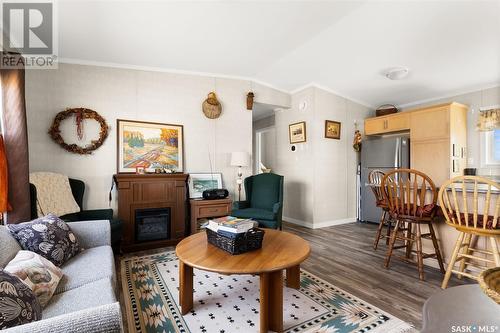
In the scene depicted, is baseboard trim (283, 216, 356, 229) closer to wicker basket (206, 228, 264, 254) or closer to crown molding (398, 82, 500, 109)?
crown molding (398, 82, 500, 109)

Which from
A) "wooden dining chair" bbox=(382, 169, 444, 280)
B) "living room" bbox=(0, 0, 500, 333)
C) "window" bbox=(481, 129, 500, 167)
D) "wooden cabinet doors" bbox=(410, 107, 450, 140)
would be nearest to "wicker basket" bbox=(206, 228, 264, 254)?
"living room" bbox=(0, 0, 500, 333)

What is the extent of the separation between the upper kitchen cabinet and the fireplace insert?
13.4 ft

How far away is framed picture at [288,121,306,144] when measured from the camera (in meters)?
4.41

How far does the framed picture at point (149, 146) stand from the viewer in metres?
3.39

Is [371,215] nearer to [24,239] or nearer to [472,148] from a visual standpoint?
[472,148]

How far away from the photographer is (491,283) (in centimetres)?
54

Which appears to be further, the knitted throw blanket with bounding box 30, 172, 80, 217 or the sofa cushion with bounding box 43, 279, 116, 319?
the knitted throw blanket with bounding box 30, 172, 80, 217

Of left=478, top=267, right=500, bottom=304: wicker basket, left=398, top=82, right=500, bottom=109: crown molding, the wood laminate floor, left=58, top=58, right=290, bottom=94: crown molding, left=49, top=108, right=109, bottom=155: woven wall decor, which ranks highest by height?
left=58, top=58, right=290, bottom=94: crown molding

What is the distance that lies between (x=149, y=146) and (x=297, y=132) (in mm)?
2624

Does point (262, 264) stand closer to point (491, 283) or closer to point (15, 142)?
point (491, 283)

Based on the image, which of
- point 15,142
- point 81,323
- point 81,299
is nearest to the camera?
point 81,323

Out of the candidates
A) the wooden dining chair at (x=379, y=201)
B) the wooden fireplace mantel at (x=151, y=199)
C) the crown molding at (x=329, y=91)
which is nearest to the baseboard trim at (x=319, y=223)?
the wooden dining chair at (x=379, y=201)

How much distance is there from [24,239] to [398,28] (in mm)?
3945

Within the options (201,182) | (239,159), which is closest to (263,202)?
(239,159)
